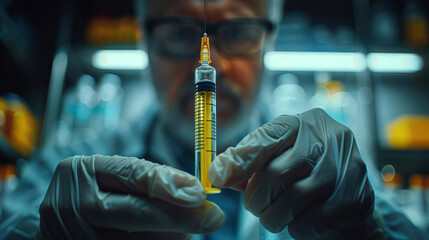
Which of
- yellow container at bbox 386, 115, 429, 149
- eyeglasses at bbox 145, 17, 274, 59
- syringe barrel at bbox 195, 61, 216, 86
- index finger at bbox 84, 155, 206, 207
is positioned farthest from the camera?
yellow container at bbox 386, 115, 429, 149

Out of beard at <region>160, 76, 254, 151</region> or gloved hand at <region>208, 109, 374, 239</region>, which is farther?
beard at <region>160, 76, 254, 151</region>

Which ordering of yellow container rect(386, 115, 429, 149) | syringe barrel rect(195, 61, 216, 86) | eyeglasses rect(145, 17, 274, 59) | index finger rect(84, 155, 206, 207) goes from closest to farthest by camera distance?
index finger rect(84, 155, 206, 207) → syringe barrel rect(195, 61, 216, 86) → eyeglasses rect(145, 17, 274, 59) → yellow container rect(386, 115, 429, 149)

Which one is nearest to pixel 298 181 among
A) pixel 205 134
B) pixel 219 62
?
pixel 205 134

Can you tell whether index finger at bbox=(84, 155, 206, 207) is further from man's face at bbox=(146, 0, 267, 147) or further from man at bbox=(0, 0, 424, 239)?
man's face at bbox=(146, 0, 267, 147)

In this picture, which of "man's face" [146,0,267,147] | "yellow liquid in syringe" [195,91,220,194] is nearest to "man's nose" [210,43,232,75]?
"man's face" [146,0,267,147]

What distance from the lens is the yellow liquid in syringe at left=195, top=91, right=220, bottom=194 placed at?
705 mm

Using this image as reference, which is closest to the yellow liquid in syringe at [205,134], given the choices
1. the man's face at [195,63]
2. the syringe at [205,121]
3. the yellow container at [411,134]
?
the syringe at [205,121]

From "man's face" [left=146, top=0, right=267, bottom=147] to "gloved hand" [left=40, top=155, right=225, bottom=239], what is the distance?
246mm

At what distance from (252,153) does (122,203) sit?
289 millimetres

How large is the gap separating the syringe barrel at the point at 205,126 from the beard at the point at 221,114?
9cm

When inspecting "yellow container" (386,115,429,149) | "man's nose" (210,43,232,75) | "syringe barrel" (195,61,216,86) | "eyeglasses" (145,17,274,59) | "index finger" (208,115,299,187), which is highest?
"eyeglasses" (145,17,274,59)

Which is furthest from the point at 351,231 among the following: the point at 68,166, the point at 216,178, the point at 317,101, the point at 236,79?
the point at 317,101

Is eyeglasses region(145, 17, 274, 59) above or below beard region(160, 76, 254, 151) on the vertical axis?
above

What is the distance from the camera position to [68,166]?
685mm
